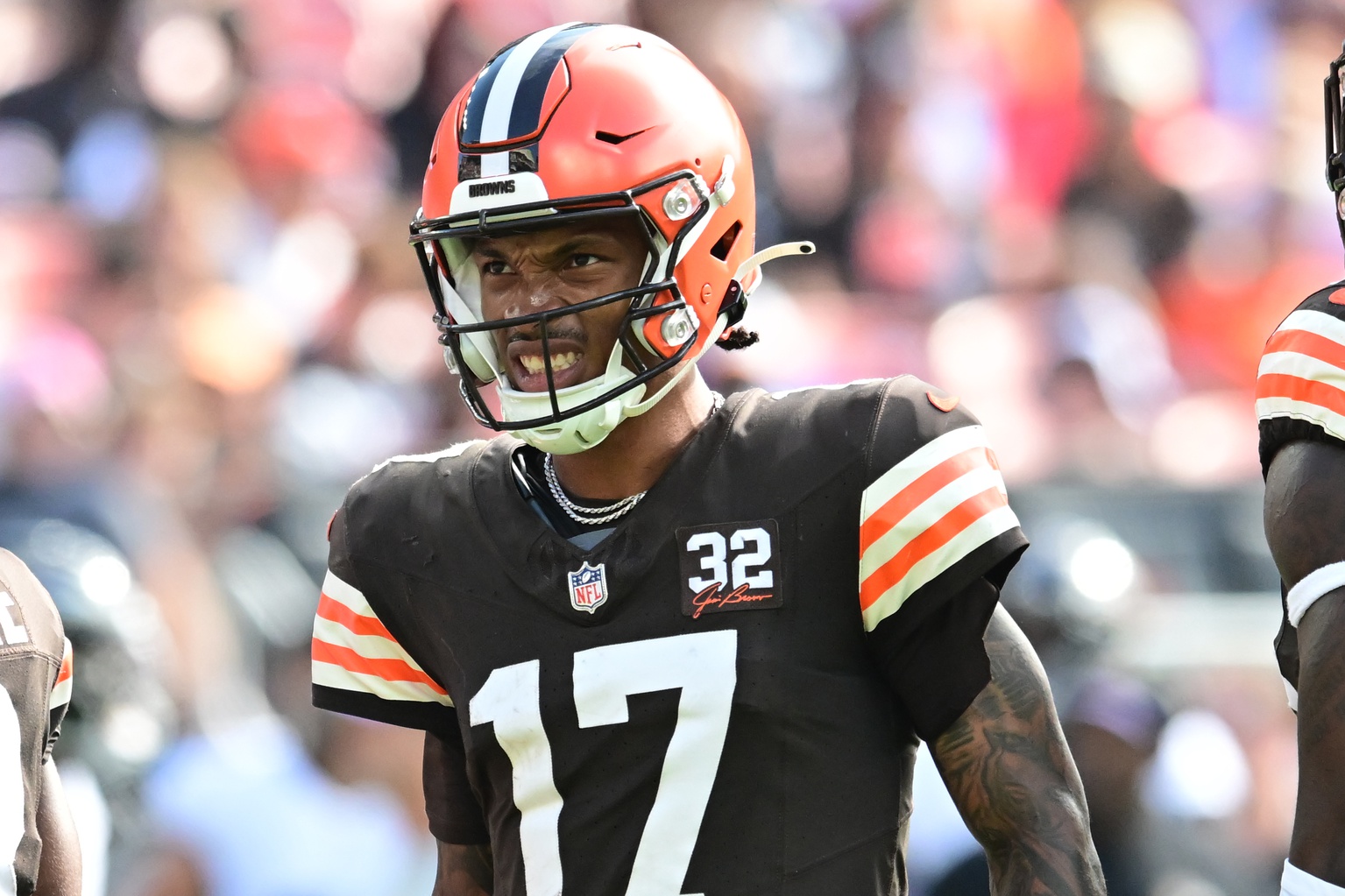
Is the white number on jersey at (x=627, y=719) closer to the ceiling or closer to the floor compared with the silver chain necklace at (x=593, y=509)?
closer to the floor

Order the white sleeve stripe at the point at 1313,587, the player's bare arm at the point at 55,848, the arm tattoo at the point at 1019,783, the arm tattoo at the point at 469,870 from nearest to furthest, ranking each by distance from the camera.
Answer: the arm tattoo at the point at 1019,783 → the white sleeve stripe at the point at 1313,587 → the arm tattoo at the point at 469,870 → the player's bare arm at the point at 55,848

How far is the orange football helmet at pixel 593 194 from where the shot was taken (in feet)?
6.21

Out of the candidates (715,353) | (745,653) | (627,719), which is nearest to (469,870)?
(627,719)

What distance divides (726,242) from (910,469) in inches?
15.8

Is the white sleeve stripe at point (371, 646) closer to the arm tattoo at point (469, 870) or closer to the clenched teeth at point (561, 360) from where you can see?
the arm tattoo at point (469, 870)

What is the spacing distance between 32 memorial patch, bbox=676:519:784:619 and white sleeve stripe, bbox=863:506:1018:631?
0.11 m

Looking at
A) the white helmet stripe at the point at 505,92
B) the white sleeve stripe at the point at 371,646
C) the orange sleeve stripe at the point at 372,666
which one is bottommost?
the orange sleeve stripe at the point at 372,666

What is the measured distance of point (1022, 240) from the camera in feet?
20.1

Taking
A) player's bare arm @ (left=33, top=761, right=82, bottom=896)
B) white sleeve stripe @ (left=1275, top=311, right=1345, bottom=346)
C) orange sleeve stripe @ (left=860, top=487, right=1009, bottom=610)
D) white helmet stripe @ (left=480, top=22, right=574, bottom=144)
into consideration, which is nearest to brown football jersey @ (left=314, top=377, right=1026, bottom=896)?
orange sleeve stripe @ (left=860, top=487, right=1009, bottom=610)

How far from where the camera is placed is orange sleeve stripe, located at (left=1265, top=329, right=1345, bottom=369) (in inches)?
81.1

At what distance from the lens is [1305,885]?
1.95 m

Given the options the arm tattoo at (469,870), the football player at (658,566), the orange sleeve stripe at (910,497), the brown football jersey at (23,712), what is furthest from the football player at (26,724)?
the orange sleeve stripe at (910,497)

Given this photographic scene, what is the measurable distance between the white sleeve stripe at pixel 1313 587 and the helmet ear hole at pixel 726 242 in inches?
29.8

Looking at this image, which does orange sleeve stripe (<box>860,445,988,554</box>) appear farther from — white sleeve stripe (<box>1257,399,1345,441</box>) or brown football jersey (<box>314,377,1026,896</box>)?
white sleeve stripe (<box>1257,399,1345,441</box>)
